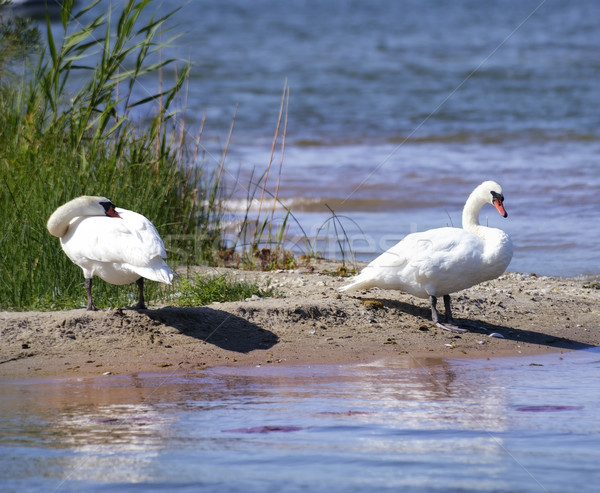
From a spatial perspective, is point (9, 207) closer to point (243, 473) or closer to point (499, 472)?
point (243, 473)

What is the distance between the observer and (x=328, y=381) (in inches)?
205

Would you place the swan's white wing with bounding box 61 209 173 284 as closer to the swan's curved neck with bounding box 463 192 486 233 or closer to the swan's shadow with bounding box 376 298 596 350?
the swan's shadow with bounding box 376 298 596 350

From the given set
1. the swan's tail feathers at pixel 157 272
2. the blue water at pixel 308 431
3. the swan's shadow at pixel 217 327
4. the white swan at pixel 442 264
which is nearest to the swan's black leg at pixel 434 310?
the white swan at pixel 442 264

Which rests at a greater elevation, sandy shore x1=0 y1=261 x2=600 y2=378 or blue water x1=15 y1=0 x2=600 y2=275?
blue water x1=15 y1=0 x2=600 y2=275

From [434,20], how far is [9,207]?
1497 inches

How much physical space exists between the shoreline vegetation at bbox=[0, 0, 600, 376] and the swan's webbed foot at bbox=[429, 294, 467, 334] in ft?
0.21

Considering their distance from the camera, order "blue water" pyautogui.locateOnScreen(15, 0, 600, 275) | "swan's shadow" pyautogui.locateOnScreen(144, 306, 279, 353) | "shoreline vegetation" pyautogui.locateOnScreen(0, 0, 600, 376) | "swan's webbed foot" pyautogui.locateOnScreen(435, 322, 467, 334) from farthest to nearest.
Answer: "blue water" pyautogui.locateOnScreen(15, 0, 600, 275), "swan's webbed foot" pyautogui.locateOnScreen(435, 322, 467, 334), "swan's shadow" pyautogui.locateOnScreen(144, 306, 279, 353), "shoreline vegetation" pyautogui.locateOnScreen(0, 0, 600, 376)

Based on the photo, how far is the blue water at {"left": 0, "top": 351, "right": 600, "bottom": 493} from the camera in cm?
353

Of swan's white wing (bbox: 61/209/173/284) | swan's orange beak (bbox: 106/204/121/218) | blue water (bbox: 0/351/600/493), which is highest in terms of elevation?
swan's orange beak (bbox: 106/204/121/218)

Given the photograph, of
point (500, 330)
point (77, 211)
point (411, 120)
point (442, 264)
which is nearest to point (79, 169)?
point (77, 211)

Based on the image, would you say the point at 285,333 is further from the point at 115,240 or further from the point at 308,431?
the point at 308,431

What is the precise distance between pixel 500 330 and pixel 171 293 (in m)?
2.53

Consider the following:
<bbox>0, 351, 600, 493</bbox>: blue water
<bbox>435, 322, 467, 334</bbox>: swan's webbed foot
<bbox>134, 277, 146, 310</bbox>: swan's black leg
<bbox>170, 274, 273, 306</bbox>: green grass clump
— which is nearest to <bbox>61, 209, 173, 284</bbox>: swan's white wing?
<bbox>134, 277, 146, 310</bbox>: swan's black leg

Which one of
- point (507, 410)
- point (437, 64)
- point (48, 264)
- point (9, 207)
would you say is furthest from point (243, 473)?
point (437, 64)
